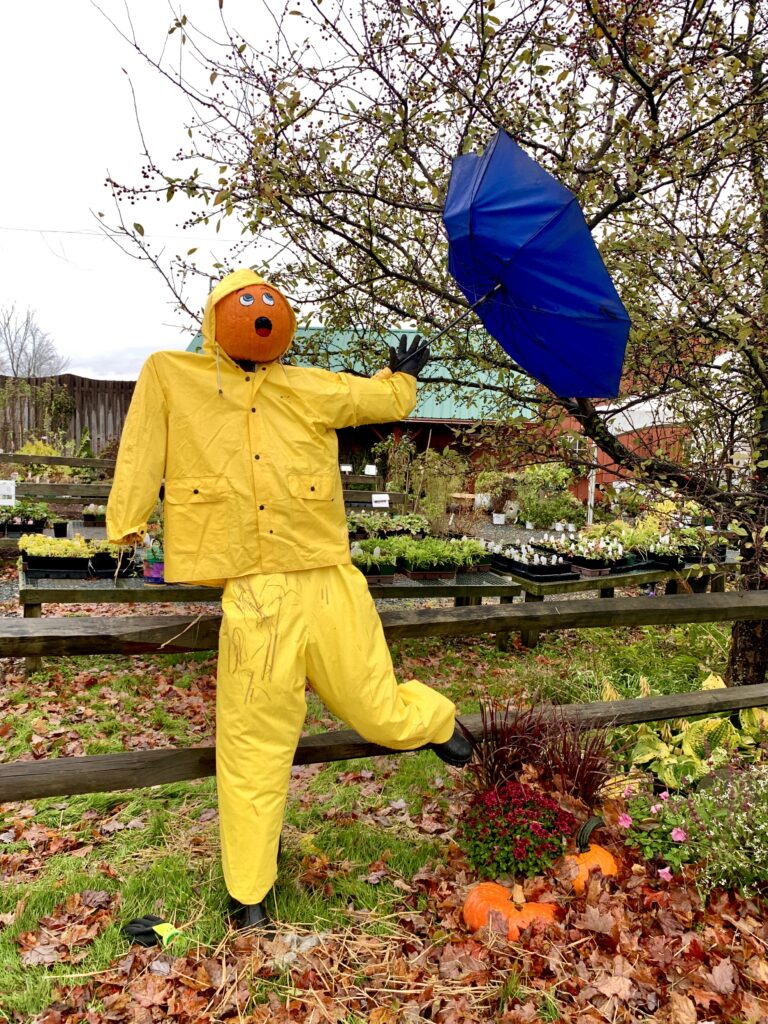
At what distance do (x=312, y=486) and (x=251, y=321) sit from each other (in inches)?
22.7

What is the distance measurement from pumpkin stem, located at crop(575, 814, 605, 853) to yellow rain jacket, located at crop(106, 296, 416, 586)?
133 cm

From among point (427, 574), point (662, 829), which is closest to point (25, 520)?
point (427, 574)

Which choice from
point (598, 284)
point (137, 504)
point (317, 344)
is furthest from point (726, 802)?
point (317, 344)

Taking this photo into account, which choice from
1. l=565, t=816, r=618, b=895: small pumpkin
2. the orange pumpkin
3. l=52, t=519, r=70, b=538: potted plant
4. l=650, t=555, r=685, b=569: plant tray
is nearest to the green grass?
l=565, t=816, r=618, b=895: small pumpkin

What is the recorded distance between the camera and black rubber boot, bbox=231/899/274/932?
221 cm

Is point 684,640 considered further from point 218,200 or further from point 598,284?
point 218,200

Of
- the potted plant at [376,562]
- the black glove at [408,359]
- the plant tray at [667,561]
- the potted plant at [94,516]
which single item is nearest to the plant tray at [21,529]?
the potted plant at [94,516]

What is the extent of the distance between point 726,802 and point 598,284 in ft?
6.26

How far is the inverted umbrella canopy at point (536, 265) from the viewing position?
2230mm

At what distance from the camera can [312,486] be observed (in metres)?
2.28

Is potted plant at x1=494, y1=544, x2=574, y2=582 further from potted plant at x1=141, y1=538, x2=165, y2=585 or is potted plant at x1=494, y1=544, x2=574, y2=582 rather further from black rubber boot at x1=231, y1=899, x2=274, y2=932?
black rubber boot at x1=231, y1=899, x2=274, y2=932

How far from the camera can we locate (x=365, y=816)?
3047 mm

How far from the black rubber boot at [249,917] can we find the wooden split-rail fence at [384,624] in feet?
1.47

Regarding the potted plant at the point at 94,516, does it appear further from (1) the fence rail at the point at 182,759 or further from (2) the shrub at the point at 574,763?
(2) the shrub at the point at 574,763
